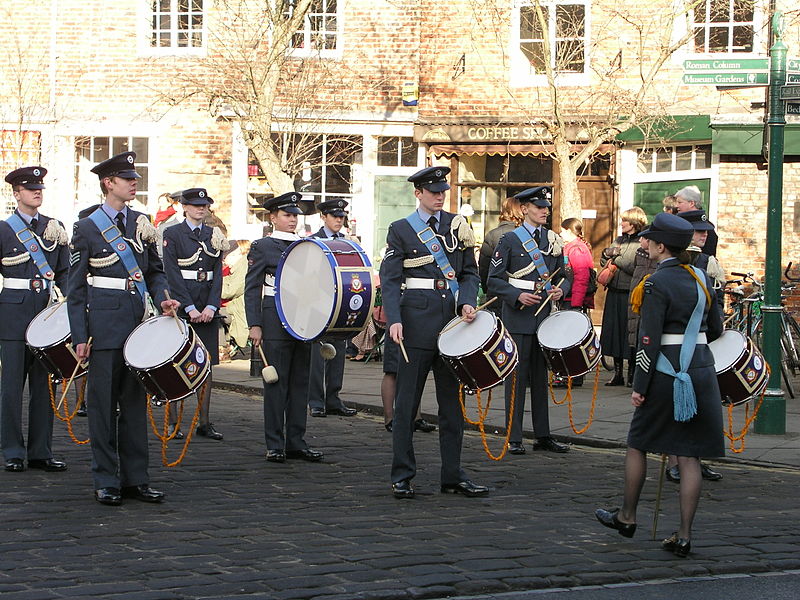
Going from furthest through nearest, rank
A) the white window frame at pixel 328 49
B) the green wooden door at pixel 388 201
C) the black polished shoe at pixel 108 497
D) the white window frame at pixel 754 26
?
the green wooden door at pixel 388 201 < the white window frame at pixel 328 49 < the white window frame at pixel 754 26 < the black polished shoe at pixel 108 497

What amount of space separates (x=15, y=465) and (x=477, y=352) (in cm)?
342

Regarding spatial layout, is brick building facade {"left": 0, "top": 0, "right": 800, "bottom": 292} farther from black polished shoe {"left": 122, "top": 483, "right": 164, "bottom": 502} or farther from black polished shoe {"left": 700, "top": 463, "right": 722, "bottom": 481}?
black polished shoe {"left": 122, "top": 483, "right": 164, "bottom": 502}

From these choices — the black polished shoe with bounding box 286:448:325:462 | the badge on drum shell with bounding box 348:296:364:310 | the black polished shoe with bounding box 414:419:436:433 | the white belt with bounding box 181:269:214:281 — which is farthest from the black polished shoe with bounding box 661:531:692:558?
the white belt with bounding box 181:269:214:281

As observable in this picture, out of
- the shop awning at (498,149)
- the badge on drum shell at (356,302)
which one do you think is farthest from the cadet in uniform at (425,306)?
the shop awning at (498,149)

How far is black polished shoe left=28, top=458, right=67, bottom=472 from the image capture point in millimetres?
9500

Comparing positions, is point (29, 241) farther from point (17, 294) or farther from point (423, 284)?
point (423, 284)

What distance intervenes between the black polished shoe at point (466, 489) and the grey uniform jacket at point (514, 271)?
7.31 feet

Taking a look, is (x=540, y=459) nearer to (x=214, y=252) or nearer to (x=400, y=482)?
(x=400, y=482)

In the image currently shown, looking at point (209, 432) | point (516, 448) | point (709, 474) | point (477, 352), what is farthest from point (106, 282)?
point (709, 474)

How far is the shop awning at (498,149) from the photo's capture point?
20.5 metres

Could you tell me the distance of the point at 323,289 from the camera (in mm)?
9570

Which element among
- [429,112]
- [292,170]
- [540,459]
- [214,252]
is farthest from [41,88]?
[540,459]

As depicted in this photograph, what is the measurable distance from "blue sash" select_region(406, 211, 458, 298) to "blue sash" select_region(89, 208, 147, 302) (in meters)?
1.79

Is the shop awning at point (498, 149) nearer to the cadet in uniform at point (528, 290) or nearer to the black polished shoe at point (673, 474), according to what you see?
the cadet in uniform at point (528, 290)
